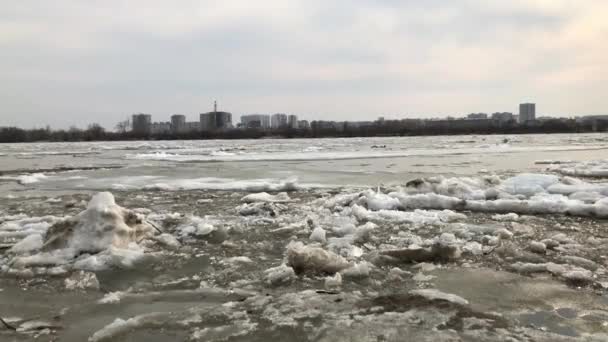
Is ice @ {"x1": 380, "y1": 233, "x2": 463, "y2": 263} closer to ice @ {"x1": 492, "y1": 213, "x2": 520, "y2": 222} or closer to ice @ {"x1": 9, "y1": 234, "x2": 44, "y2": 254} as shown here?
ice @ {"x1": 492, "y1": 213, "x2": 520, "y2": 222}

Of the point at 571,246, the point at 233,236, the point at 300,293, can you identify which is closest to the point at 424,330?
the point at 300,293

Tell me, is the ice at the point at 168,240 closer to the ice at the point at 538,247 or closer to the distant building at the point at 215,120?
the ice at the point at 538,247

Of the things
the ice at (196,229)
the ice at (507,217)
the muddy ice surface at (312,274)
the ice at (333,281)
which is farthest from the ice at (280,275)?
the ice at (507,217)

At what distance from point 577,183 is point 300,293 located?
8.37 m

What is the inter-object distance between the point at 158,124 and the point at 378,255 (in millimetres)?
170704

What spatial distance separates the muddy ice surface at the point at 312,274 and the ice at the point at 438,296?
2 centimetres

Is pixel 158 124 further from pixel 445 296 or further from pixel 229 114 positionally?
pixel 445 296

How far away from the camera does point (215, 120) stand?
494 ft

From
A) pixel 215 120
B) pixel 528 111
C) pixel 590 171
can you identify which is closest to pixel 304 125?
pixel 215 120

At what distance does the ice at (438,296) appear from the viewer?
151 inches

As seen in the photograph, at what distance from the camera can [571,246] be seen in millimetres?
5500

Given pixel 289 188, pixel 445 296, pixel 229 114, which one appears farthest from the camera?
pixel 229 114

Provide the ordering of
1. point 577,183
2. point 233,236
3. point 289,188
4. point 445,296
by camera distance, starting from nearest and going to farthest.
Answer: point 445,296
point 233,236
point 577,183
point 289,188

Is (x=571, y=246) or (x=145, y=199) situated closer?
(x=571, y=246)
